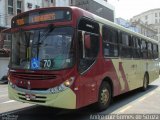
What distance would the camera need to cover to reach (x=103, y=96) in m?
10.0

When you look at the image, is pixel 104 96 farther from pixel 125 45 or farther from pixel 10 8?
pixel 10 8

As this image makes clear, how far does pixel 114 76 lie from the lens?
36.2ft

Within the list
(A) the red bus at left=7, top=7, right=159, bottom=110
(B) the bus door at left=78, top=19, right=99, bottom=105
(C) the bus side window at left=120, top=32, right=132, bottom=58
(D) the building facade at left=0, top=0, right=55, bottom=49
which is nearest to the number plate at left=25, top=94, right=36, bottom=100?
(A) the red bus at left=7, top=7, right=159, bottom=110

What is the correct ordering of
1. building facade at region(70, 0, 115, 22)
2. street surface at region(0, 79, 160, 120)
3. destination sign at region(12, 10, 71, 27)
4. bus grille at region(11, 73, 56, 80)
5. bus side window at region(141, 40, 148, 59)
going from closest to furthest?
bus grille at region(11, 73, 56, 80) < destination sign at region(12, 10, 71, 27) < street surface at region(0, 79, 160, 120) < bus side window at region(141, 40, 148, 59) < building facade at region(70, 0, 115, 22)

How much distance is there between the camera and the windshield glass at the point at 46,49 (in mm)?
8195

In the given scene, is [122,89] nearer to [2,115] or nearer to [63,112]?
[63,112]

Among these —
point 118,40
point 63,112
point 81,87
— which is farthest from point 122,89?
point 81,87

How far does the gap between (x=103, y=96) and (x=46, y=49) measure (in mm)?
2751

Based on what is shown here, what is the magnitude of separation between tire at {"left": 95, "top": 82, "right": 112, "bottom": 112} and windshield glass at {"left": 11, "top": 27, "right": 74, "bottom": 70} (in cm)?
214

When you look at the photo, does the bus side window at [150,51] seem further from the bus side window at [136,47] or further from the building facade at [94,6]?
the building facade at [94,6]

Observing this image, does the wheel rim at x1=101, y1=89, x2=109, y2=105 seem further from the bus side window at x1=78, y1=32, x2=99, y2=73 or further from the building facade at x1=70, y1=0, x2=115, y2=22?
the building facade at x1=70, y1=0, x2=115, y2=22

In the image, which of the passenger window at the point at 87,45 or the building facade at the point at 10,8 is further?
the building facade at the point at 10,8

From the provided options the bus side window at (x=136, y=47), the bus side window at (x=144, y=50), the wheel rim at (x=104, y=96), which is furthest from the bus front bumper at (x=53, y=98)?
the bus side window at (x=144, y=50)

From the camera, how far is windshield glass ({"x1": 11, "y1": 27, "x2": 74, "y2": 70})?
820 centimetres
